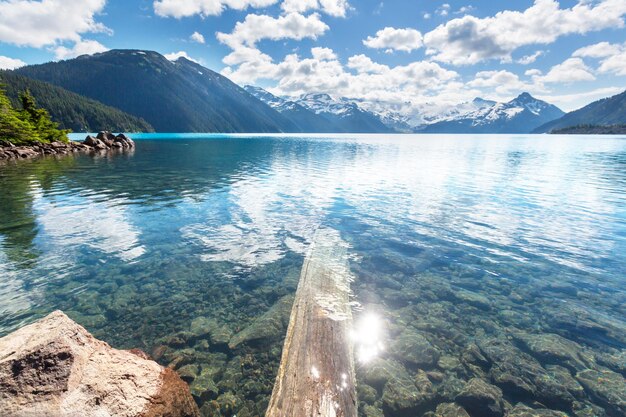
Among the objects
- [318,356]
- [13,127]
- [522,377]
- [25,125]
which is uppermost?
[25,125]

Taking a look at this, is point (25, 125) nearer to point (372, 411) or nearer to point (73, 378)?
point (73, 378)

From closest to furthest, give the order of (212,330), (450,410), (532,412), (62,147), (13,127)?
(532,412) → (450,410) → (212,330) → (13,127) → (62,147)

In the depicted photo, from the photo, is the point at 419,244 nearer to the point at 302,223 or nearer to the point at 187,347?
the point at 302,223

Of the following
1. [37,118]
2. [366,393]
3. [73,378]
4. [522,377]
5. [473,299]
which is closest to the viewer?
[73,378]

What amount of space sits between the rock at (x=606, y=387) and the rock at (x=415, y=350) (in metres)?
3.65

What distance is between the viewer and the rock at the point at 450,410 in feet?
23.3

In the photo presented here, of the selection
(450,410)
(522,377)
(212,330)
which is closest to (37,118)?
(212,330)

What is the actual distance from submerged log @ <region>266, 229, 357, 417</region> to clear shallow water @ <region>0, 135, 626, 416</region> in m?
1.02

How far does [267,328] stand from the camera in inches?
393

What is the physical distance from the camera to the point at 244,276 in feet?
43.4

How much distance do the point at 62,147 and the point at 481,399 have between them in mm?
93354

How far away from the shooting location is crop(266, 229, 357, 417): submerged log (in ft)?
19.7

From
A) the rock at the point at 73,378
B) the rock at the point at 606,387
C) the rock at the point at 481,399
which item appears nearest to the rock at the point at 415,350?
the rock at the point at 481,399

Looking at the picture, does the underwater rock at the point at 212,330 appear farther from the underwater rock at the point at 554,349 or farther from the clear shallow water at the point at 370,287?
the underwater rock at the point at 554,349
